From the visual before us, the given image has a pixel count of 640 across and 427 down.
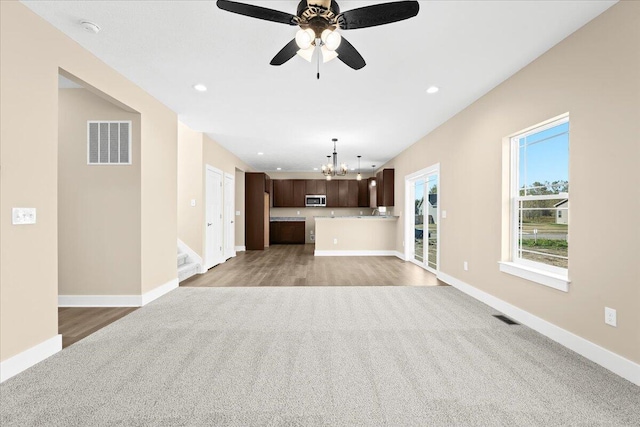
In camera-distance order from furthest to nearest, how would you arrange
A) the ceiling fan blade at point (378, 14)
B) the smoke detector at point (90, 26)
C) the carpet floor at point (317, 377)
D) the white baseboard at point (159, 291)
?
the white baseboard at point (159, 291) → the smoke detector at point (90, 26) → the ceiling fan blade at point (378, 14) → the carpet floor at point (317, 377)

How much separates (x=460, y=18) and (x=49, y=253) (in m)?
3.74

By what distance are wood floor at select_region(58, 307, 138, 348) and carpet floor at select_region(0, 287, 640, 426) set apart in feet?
0.51

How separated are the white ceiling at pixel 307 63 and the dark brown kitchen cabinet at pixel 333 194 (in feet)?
17.7

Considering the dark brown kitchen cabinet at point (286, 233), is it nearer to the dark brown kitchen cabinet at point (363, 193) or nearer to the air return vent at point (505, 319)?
the dark brown kitchen cabinet at point (363, 193)

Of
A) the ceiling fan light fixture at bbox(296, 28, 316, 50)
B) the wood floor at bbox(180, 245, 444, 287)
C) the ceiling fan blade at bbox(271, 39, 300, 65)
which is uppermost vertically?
the ceiling fan blade at bbox(271, 39, 300, 65)

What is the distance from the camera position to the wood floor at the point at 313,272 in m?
4.71

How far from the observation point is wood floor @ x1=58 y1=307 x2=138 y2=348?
8.83 feet

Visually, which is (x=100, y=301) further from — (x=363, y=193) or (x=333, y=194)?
(x=363, y=193)

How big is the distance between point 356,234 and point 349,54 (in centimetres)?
592

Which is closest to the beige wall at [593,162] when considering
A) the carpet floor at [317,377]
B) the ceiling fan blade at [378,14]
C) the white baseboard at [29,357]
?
the carpet floor at [317,377]

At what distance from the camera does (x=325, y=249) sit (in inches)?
305

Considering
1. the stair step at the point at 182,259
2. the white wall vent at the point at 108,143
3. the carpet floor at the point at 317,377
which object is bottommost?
the carpet floor at the point at 317,377

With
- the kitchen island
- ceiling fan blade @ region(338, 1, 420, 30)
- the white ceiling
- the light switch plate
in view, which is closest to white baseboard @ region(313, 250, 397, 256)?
the kitchen island

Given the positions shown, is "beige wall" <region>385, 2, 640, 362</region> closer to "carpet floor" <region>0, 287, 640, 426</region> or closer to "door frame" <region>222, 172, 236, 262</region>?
"carpet floor" <region>0, 287, 640, 426</region>
